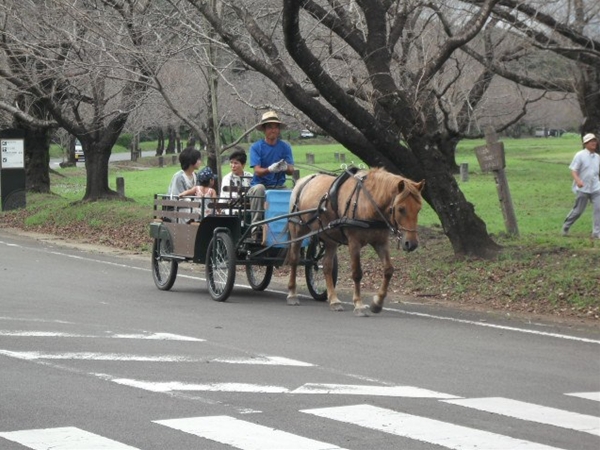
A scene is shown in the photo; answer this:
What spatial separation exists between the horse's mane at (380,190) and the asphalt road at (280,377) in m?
1.33

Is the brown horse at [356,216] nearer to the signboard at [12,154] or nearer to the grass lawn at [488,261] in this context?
the grass lawn at [488,261]

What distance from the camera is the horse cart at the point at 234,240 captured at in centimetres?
1534

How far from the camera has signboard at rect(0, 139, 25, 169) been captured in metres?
34.6

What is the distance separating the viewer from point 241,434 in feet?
25.0

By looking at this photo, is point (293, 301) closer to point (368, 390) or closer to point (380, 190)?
point (380, 190)

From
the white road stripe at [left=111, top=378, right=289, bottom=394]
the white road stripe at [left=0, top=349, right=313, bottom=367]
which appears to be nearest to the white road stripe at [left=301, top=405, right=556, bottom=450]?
the white road stripe at [left=111, top=378, right=289, bottom=394]

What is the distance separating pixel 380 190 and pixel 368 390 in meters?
4.91

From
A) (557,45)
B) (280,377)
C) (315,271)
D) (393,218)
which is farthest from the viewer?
(557,45)

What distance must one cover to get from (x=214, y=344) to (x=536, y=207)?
71.1 ft

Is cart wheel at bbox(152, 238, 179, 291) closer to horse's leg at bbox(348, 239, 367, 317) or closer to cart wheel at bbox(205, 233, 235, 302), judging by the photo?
cart wheel at bbox(205, 233, 235, 302)

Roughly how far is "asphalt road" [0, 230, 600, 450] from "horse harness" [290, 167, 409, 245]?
43.9 inches

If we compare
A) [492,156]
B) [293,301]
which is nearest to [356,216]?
[293,301]

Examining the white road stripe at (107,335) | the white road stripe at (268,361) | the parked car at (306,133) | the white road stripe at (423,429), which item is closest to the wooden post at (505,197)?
the parked car at (306,133)

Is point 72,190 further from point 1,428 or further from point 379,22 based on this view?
point 1,428
